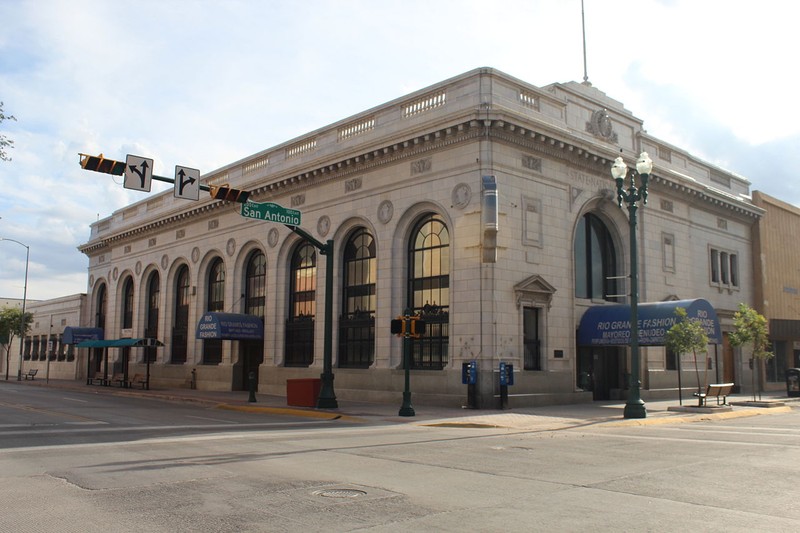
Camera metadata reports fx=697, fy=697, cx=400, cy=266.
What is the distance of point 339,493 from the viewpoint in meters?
9.36

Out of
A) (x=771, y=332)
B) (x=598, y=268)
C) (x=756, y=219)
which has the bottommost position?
(x=771, y=332)

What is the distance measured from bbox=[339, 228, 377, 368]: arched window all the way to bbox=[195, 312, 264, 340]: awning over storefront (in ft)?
22.5

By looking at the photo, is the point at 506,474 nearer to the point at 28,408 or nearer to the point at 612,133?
the point at 28,408

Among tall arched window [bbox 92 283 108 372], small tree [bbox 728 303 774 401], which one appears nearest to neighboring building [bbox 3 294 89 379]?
tall arched window [bbox 92 283 108 372]

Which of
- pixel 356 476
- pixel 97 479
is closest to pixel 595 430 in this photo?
pixel 356 476

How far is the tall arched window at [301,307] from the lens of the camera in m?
35.7

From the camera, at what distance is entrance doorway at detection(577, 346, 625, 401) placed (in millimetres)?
31172

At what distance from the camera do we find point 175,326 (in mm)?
47750

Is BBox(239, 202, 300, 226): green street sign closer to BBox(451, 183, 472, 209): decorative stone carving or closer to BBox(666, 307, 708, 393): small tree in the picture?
BBox(451, 183, 472, 209): decorative stone carving

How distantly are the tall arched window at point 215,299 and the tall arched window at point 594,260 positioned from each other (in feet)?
71.8

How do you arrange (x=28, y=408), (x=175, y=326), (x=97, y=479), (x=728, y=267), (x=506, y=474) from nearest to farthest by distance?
(x=97, y=479), (x=506, y=474), (x=28, y=408), (x=728, y=267), (x=175, y=326)

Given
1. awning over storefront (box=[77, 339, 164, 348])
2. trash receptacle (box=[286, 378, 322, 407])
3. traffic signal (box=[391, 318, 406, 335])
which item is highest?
traffic signal (box=[391, 318, 406, 335])

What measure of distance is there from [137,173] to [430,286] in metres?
14.6

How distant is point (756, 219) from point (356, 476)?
1615 inches
